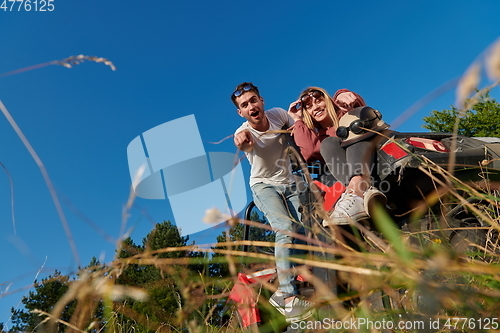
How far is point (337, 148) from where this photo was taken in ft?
9.37

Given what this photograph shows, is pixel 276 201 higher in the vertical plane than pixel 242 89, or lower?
lower

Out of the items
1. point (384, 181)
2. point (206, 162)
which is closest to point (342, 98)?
point (384, 181)

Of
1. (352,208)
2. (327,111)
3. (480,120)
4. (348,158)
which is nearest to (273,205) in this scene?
(327,111)

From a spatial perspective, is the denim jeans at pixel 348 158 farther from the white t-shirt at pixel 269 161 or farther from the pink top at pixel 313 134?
the white t-shirt at pixel 269 161

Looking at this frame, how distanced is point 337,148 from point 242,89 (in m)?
1.71

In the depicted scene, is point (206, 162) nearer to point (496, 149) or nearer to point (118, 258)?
point (496, 149)

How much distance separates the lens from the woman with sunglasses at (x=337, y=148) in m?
2.40

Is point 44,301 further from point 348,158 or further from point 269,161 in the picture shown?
point 269,161

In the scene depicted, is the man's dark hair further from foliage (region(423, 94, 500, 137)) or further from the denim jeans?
foliage (region(423, 94, 500, 137))

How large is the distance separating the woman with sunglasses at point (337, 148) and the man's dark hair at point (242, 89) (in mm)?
584

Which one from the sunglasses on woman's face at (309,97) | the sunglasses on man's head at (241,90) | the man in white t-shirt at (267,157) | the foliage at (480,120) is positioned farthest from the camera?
the foliage at (480,120)

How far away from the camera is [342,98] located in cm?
360

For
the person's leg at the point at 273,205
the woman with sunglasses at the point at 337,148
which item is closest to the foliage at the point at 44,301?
the woman with sunglasses at the point at 337,148

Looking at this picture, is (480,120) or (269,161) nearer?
(269,161)
